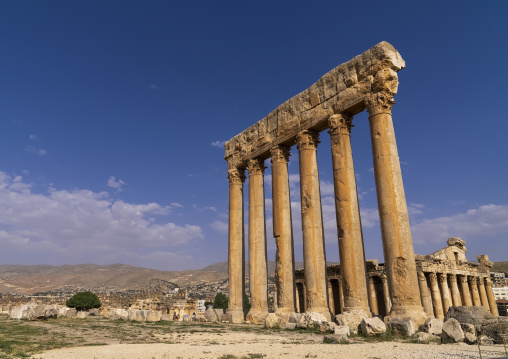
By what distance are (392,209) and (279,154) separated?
299 inches

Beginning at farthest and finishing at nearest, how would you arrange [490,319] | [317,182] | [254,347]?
[317,182] < [490,319] < [254,347]

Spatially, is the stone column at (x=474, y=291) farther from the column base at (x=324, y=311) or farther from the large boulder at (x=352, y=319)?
the large boulder at (x=352, y=319)

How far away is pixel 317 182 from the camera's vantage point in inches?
694

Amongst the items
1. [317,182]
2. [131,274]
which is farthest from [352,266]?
[131,274]

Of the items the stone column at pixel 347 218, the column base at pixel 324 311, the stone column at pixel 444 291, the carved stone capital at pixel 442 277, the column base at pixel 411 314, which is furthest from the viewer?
the carved stone capital at pixel 442 277

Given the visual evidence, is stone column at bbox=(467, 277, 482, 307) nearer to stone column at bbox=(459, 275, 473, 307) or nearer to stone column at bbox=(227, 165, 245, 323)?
stone column at bbox=(459, 275, 473, 307)

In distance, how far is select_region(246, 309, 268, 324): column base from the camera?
18.6 meters

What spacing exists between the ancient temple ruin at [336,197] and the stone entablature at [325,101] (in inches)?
1.7

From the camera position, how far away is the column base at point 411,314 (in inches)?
469

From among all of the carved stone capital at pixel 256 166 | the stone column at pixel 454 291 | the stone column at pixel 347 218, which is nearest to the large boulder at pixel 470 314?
the stone column at pixel 347 218

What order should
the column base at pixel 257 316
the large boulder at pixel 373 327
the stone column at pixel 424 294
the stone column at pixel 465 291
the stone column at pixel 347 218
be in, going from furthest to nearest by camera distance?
the stone column at pixel 465 291
the stone column at pixel 424 294
the column base at pixel 257 316
the stone column at pixel 347 218
the large boulder at pixel 373 327

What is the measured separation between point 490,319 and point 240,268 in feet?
43.5

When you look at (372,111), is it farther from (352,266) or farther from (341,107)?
(352,266)

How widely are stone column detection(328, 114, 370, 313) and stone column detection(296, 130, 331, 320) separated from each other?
4.75 ft
